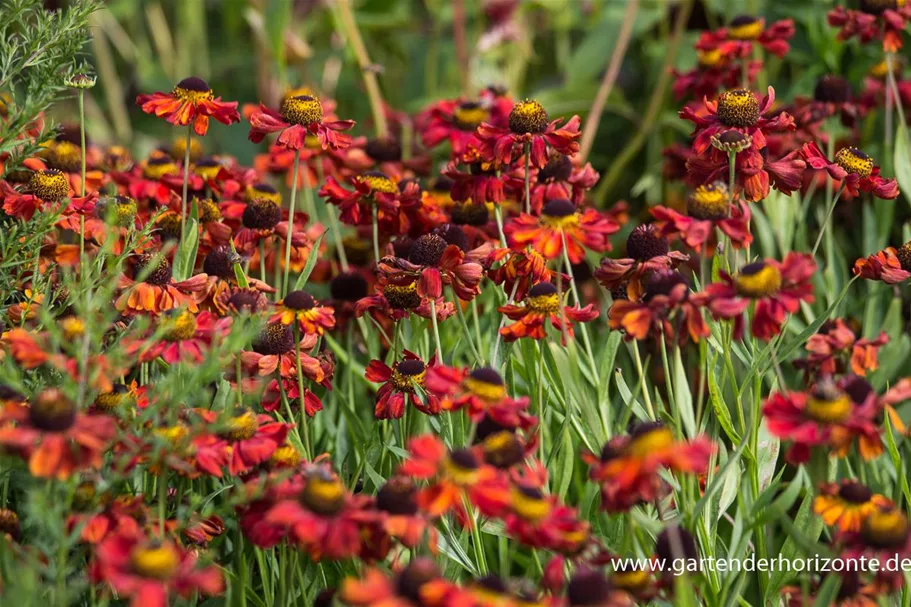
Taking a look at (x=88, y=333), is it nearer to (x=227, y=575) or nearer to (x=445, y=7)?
(x=227, y=575)

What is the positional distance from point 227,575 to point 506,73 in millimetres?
1644

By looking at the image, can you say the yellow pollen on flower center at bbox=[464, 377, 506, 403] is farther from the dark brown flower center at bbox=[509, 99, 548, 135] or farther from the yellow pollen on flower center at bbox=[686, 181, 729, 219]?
the dark brown flower center at bbox=[509, 99, 548, 135]

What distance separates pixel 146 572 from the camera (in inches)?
23.8

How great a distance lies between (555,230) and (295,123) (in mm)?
316

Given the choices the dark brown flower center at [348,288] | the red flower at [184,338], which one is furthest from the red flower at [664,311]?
the dark brown flower center at [348,288]

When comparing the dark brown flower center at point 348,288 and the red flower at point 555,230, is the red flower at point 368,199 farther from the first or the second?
the red flower at point 555,230

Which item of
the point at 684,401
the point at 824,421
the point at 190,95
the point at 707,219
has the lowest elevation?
the point at 684,401

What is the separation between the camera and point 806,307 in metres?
1.29

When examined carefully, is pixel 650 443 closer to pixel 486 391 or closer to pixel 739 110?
pixel 486 391

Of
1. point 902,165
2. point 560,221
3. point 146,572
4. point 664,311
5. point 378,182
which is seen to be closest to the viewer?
point 146,572

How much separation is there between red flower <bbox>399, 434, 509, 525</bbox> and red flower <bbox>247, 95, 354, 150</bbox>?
0.49 metres

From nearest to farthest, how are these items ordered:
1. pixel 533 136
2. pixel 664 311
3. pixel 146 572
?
pixel 146 572 → pixel 664 311 → pixel 533 136

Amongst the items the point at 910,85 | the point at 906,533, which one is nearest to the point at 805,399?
the point at 906,533

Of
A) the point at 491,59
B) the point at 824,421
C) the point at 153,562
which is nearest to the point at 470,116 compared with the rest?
the point at 824,421
